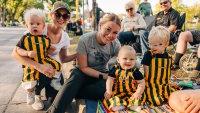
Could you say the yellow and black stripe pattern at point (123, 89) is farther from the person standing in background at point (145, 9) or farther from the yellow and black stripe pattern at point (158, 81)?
the person standing in background at point (145, 9)

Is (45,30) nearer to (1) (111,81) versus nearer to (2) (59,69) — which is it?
(2) (59,69)

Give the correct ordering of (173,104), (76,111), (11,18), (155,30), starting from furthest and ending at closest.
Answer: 1. (11,18)
2. (76,111)
3. (155,30)
4. (173,104)

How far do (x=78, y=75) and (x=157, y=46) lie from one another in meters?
1.06

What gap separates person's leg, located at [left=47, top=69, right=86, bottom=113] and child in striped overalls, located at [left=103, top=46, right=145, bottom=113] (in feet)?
1.21

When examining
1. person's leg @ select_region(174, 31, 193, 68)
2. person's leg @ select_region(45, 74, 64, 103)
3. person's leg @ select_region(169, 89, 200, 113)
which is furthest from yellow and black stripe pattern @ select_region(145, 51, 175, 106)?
person's leg @ select_region(174, 31, 193, 68)

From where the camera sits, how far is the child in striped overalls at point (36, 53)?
4625mm

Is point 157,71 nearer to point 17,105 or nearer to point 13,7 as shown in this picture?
point 17,105

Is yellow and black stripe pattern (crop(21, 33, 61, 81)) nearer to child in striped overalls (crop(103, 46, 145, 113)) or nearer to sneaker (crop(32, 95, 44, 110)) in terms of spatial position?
sneaker (crop(32, 95, 44, 110))

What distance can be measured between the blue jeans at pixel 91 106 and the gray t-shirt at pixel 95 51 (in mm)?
442

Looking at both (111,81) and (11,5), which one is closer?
(111,81)

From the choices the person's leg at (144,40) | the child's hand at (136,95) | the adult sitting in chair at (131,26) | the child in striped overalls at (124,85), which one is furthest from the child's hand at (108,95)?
the adult sitting in chair at (131,26)

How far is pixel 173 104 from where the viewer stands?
407 cm

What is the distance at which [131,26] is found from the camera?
29.6 ft

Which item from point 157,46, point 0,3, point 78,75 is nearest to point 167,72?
point 157,46
